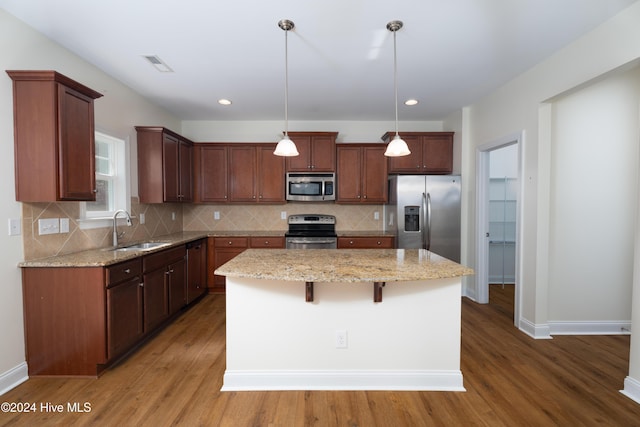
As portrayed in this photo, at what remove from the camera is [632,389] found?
6.24 feet

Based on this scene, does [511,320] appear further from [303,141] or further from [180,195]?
[180,195]

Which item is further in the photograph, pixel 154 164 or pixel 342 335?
pixel 154 164

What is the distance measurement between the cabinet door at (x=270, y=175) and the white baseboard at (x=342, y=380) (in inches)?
105

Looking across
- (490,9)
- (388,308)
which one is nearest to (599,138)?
(490,9)

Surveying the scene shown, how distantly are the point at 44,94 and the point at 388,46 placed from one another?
263 centimetres

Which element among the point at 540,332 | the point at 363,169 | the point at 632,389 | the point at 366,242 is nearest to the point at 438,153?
the point at 363,169

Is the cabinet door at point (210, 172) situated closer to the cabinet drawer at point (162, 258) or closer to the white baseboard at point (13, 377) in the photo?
the cabinet drawer at point (162, 258)

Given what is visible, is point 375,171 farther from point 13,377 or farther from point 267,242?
point 13,377

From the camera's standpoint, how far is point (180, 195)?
3.80 m

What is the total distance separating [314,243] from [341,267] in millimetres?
2158

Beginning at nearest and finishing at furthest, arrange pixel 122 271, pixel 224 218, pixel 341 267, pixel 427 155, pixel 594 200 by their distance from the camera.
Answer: pixel 341 267 < pixel 122 271 < pixel 594 200 < pixel 427 155 < pixel 224 218

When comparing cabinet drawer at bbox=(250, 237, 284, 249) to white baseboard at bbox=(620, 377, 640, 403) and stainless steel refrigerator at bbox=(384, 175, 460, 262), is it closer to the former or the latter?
stainless steel refrigerator at bbox=(384, 175, 460, 262)

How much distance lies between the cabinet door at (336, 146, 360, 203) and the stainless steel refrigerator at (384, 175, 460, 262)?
647 millimetres

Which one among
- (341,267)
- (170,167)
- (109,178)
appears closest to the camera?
(341,267)
